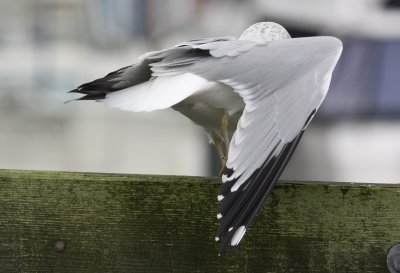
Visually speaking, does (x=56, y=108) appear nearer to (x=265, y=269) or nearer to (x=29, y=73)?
(x=29, y=73)

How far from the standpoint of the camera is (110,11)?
12508 millimetres

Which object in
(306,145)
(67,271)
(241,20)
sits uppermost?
(67,271)

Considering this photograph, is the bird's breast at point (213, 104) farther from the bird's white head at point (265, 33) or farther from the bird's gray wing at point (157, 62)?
the bird's white head at point (265, 33)

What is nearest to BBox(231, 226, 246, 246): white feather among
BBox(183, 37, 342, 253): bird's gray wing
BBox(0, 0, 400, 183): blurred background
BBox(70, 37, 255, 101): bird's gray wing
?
BBox(183, 37, 342, 253): bird's gray wing

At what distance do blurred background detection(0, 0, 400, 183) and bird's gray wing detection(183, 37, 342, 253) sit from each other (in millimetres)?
5277

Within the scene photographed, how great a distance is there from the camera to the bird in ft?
7.18

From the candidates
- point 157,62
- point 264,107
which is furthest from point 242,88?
point 157,62

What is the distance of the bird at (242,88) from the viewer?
2.19 meters

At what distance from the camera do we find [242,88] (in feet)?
7.95

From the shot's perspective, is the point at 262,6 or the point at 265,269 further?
the point at 262,6

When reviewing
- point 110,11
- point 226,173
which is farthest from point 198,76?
point 110,11

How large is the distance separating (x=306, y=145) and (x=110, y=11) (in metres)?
4.35

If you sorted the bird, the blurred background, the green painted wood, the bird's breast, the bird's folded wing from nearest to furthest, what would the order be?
the green painted wood
the bird
the bird's folded wing
the bird's breast
the blurred background

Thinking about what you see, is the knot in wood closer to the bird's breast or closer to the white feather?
the white feather
